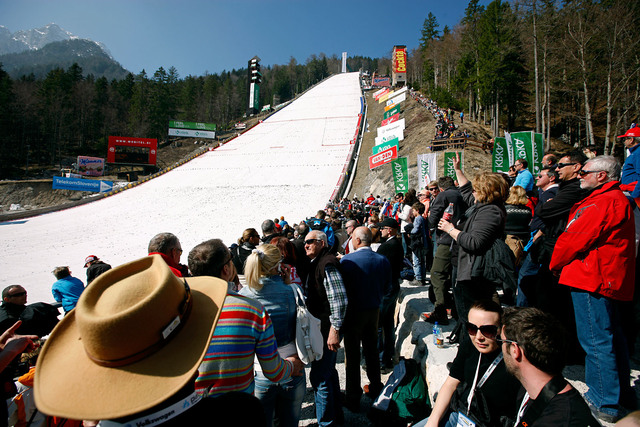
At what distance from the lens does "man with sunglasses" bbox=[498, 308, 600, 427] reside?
4.98ft

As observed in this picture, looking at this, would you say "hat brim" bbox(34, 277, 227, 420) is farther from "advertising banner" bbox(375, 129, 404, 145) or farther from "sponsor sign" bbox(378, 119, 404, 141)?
"sponsor sign" bbox(378, 119, 404, 141)

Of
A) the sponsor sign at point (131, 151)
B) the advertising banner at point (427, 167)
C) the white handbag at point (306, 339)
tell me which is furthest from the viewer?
the sponsor sign at point (131, 151)

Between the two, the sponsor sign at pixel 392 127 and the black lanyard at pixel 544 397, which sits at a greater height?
the sponsor sign at pixel 392 127

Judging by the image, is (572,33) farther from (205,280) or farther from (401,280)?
(205,280)

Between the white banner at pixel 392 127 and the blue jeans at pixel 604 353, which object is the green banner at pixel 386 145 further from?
the blue jeans at pixel 604 353

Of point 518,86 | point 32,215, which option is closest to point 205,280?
point 32,215

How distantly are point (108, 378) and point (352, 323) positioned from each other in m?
2.88

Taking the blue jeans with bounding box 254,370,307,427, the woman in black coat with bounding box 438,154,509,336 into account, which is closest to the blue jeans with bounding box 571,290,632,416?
the woman in black coat with bounding box 438,154,509,336

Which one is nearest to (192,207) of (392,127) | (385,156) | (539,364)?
(385,156)

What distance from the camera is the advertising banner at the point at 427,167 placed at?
13.2 m

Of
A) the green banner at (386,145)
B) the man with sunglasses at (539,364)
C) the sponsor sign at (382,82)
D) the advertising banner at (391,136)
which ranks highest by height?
the sponsor sign at (382,82)

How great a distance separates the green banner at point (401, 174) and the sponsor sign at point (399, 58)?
47681mm

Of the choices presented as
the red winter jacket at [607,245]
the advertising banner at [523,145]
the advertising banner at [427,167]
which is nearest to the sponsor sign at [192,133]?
the advertising banner at [427,167]

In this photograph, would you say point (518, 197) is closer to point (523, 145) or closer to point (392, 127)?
point (523, 145)
